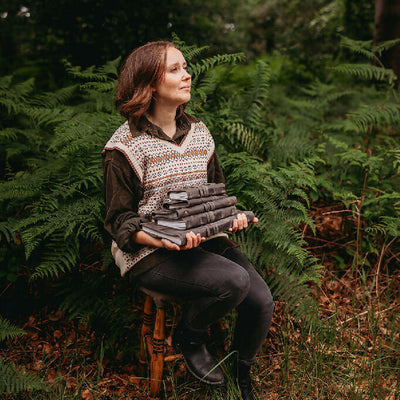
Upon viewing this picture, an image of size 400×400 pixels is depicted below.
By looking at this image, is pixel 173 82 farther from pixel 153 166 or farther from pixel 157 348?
pixel 157 348

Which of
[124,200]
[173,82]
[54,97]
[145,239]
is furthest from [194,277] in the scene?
[54,97]

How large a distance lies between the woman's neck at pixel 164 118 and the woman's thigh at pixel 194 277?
2.76 feet

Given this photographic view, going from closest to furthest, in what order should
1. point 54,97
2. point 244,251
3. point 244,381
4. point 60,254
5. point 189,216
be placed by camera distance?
point 189,216
point 244,381
point 60,254
point 244,251
point 54,97

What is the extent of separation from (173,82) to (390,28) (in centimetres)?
405

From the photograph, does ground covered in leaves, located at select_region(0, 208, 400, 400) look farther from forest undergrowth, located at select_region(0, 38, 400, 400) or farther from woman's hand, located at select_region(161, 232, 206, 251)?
woman's hand, located at select_region(161, 232, 206, 251)

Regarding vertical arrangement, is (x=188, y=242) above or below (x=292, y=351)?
above

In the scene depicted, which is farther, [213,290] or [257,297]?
[257,297]

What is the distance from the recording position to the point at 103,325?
300 centimetres

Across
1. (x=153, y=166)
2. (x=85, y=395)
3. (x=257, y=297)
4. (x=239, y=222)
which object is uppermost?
(x=153, y=166)

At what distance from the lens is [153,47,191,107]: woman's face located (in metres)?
2.26

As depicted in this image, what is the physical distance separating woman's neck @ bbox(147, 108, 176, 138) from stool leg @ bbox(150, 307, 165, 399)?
125 cm

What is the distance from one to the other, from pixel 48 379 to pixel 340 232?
3.01 m

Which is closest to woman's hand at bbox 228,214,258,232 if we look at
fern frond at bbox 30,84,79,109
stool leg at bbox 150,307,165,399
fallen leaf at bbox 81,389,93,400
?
stool leg at bbox 150,307,165,399

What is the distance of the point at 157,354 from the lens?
2490mm
